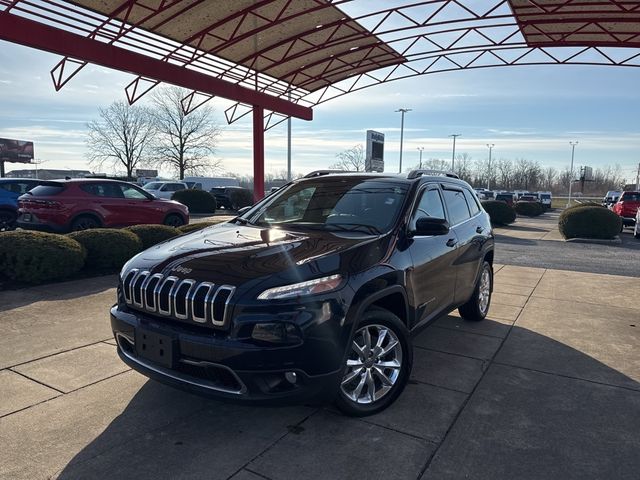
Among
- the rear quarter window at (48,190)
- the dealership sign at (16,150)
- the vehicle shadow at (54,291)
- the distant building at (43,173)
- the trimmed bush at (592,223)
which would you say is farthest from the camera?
the distant building at (43,173)

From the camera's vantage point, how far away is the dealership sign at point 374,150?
20.0m

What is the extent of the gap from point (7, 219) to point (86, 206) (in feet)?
14.2

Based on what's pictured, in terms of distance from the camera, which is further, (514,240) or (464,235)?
(514,240)

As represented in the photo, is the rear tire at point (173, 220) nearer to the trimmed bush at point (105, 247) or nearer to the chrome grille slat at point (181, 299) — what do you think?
the trimmed bush at point (105, 247)

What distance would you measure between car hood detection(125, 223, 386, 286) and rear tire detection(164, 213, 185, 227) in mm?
9563

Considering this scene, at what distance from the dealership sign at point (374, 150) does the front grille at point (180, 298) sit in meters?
17.1

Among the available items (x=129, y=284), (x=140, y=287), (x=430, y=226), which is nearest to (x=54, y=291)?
(x=129, y=284)

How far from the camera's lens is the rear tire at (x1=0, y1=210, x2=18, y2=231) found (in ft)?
43.8

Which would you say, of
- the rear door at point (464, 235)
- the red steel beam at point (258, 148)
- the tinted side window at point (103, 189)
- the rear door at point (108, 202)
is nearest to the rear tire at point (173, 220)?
the rear door at point (108, 202)

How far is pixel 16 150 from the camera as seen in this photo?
73.6m

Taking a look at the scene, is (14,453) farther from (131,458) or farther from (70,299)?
(70,299)

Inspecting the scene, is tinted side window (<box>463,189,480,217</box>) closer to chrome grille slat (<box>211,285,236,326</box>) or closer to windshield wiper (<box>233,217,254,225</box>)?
windshield wiper (<box>233,217,254,225</box>)

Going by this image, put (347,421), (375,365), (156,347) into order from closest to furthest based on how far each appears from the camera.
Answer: (156,347), (347,421), (375,365)

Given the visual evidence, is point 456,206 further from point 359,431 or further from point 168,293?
point 168,293
